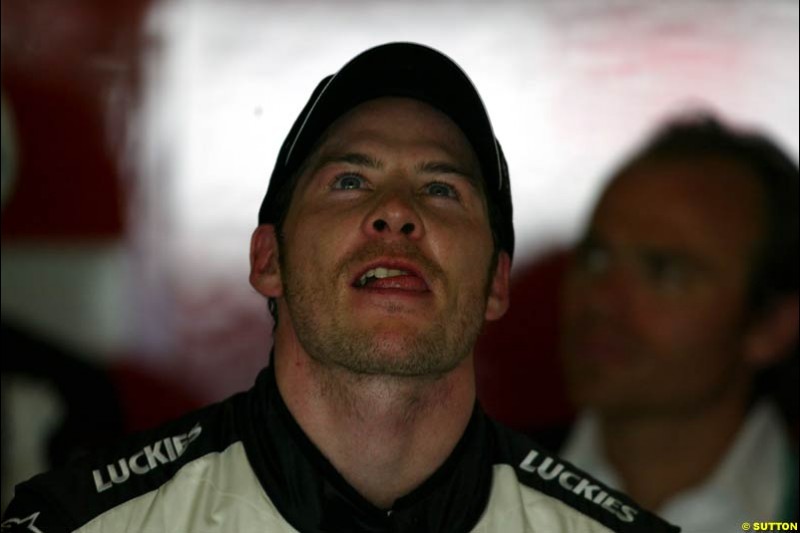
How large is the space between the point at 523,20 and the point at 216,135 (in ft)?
2.13

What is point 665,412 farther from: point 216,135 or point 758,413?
point 216,135

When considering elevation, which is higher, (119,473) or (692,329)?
(692,329)

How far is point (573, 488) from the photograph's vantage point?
6.78 ft

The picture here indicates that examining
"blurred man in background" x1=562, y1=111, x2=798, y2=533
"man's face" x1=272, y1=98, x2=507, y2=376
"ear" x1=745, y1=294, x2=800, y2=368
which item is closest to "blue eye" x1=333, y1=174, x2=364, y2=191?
"man's face" x1=272, y1=98, x2=507, y2=376

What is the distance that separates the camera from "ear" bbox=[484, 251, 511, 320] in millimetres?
2137

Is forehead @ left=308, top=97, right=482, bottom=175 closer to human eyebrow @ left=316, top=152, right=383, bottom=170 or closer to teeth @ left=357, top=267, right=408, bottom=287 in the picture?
human eyebrow @ left=316, top=152, right=383, bottom=170

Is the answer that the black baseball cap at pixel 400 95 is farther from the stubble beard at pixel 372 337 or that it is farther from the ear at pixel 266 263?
the stubble beard at pixel 372 337

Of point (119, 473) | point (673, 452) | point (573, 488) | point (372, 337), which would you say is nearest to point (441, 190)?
point (372, 337)

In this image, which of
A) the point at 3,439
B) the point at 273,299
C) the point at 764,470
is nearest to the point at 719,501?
the point at 764,470

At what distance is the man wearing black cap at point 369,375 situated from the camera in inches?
75.0

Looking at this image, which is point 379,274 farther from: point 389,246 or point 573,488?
point 573,488

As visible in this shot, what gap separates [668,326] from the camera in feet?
8.38

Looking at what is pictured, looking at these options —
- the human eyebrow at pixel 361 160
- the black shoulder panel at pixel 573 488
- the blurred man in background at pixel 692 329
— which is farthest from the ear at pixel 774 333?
the human eyebrow at pixel 361 160

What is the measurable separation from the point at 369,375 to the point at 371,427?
9cm
